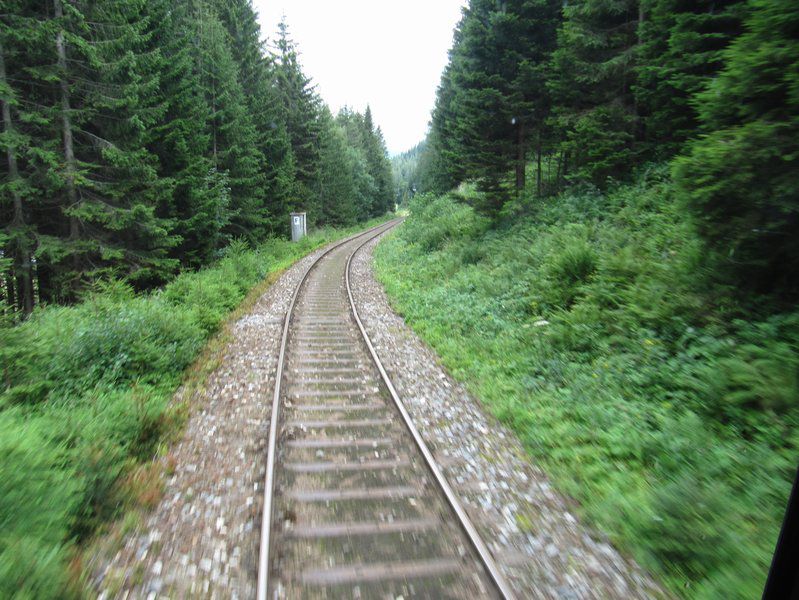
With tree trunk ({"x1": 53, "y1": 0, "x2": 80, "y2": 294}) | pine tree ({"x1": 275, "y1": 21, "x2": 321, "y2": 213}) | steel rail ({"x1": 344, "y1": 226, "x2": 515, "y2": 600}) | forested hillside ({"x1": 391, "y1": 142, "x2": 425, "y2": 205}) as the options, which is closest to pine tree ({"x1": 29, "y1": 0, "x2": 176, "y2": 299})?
tree trunk ({"x1": 53, "y1": 0, "x2": 80, "y2": 294})

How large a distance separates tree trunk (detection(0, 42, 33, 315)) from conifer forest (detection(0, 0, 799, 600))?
79 mm

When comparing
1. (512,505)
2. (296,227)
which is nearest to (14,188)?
(512,505)

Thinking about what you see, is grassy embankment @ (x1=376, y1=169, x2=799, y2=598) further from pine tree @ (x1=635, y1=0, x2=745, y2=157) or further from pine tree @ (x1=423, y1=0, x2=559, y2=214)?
pine tree @ (x1=423, y1=0, x2=559, y2=214)

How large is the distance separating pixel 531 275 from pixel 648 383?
17.7 ft

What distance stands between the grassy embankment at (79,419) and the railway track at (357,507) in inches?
59.4

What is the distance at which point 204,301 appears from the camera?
11.6 metres

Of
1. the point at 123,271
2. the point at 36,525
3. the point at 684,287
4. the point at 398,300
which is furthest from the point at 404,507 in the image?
the point at 123,271

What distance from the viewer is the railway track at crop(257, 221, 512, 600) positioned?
11.7 feet

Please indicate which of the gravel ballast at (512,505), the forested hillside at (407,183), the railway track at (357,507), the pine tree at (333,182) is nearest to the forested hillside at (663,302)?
the gravel ballast at (512,505)

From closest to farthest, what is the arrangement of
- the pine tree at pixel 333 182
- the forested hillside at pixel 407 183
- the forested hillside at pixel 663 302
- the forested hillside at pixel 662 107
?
the forested hillside at pixel 663 302 < the forested hillside at pixel 662 107 < the pine tree at pixel 333 182 < the forested hillside at pixel 407 183

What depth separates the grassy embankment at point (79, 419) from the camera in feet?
11.3

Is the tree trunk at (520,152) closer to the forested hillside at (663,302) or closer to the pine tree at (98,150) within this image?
the forested hillside at (663,302)

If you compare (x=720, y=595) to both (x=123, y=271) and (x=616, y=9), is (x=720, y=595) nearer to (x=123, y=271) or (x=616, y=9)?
(x=616, y=9)

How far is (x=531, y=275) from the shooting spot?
36.2 ft
